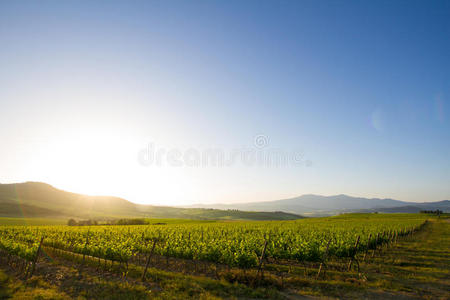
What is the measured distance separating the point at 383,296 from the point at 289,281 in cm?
464

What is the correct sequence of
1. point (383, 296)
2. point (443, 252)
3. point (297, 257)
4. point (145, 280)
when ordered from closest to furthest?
point (383, 296), point (145, 280), point (297, 257), point (443, 252)

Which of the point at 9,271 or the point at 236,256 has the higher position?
the point at 236,256

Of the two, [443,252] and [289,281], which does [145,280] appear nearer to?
[289,281]

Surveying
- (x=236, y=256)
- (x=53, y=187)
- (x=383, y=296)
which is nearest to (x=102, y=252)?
(x=236, y=256)

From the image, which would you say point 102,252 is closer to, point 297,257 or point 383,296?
point 297,257

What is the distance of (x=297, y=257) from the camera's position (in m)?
16.3

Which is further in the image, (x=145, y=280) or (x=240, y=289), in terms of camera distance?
(x=145, y=280)

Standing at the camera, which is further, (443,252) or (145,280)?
(443,252)

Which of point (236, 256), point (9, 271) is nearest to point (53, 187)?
point (9, 271)

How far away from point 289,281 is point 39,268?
724 inches

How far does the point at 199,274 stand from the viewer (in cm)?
1673

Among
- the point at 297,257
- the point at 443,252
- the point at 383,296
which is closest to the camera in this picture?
the point at 383,296

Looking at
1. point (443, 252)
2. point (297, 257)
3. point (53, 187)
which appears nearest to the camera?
point (297, 257)

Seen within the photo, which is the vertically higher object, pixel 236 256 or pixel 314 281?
pixel 236 256
